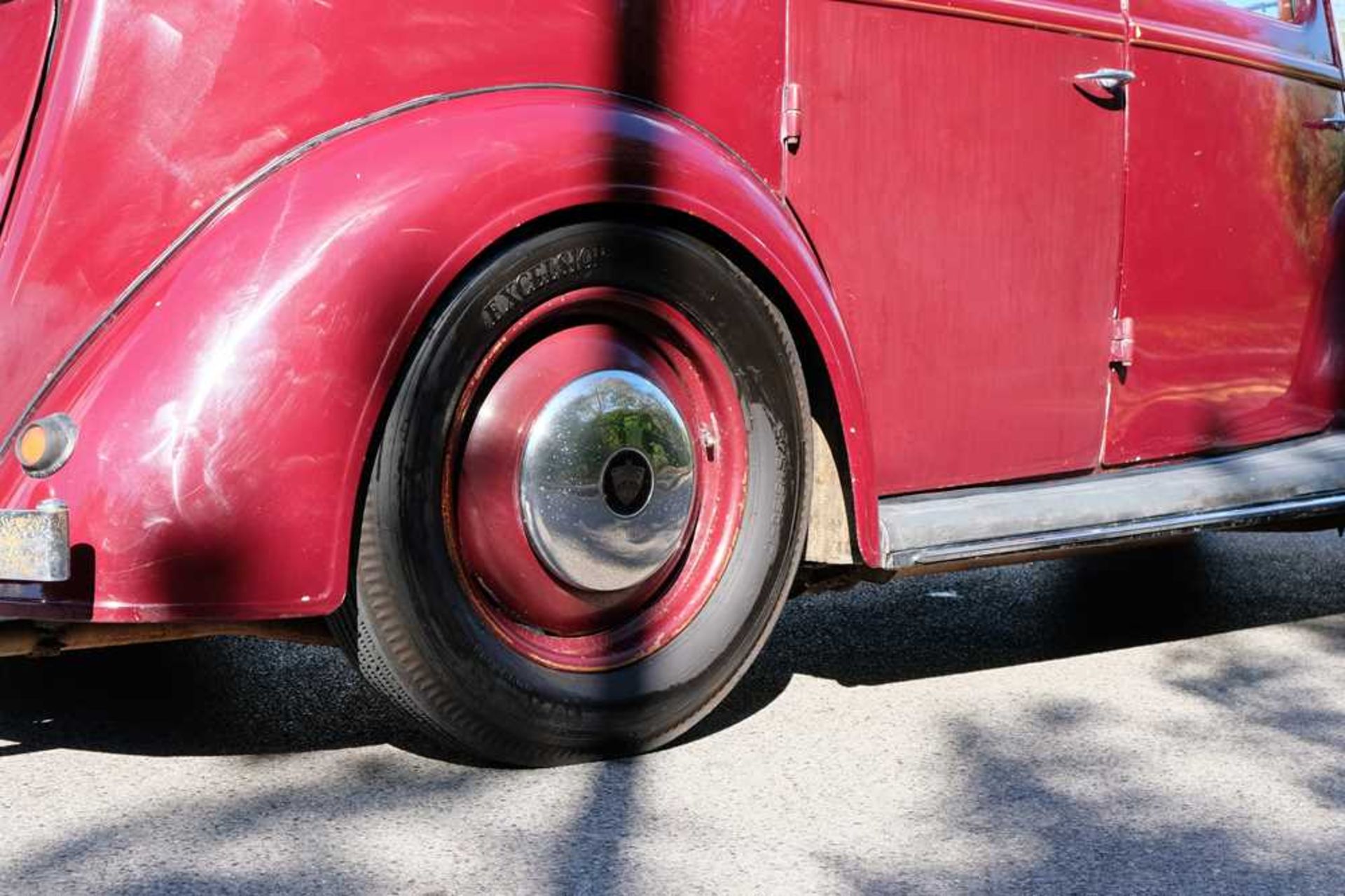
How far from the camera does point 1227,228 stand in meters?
4.23

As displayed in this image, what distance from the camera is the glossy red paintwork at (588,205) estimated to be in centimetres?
273

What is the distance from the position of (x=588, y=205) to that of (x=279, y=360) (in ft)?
2.08

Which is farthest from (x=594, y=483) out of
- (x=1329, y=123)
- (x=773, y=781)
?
(x=1329, y=123)

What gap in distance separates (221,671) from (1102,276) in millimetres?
2124

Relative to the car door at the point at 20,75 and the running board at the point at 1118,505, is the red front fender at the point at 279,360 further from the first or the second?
the running board at the point at 1118,505

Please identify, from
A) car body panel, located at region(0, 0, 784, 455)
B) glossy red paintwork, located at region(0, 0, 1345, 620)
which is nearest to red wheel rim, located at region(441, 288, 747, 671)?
glossy red paintwork, located at region(0, 0, 1345, 620)

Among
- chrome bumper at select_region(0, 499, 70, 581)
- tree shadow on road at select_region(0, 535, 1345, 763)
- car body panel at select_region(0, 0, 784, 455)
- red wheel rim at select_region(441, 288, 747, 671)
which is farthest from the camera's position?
tree shadow on road at select_region(0, 535, 1345, 763)

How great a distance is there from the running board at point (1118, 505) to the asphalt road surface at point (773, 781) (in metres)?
0.33

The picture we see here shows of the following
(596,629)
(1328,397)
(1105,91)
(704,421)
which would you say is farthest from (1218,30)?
(596,629)

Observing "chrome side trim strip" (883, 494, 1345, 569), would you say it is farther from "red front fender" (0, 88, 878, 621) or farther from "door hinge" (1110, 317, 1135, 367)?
"red front fender" (0, 88, 878, 621)

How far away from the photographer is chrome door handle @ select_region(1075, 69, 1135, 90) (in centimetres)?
389

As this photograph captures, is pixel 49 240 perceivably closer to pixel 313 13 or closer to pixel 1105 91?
pixel 313 13

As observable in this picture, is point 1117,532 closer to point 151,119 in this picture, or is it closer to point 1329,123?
point 1329,123

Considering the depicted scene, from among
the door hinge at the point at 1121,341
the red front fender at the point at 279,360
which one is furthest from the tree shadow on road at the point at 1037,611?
the red front fender at the point at 279,360
